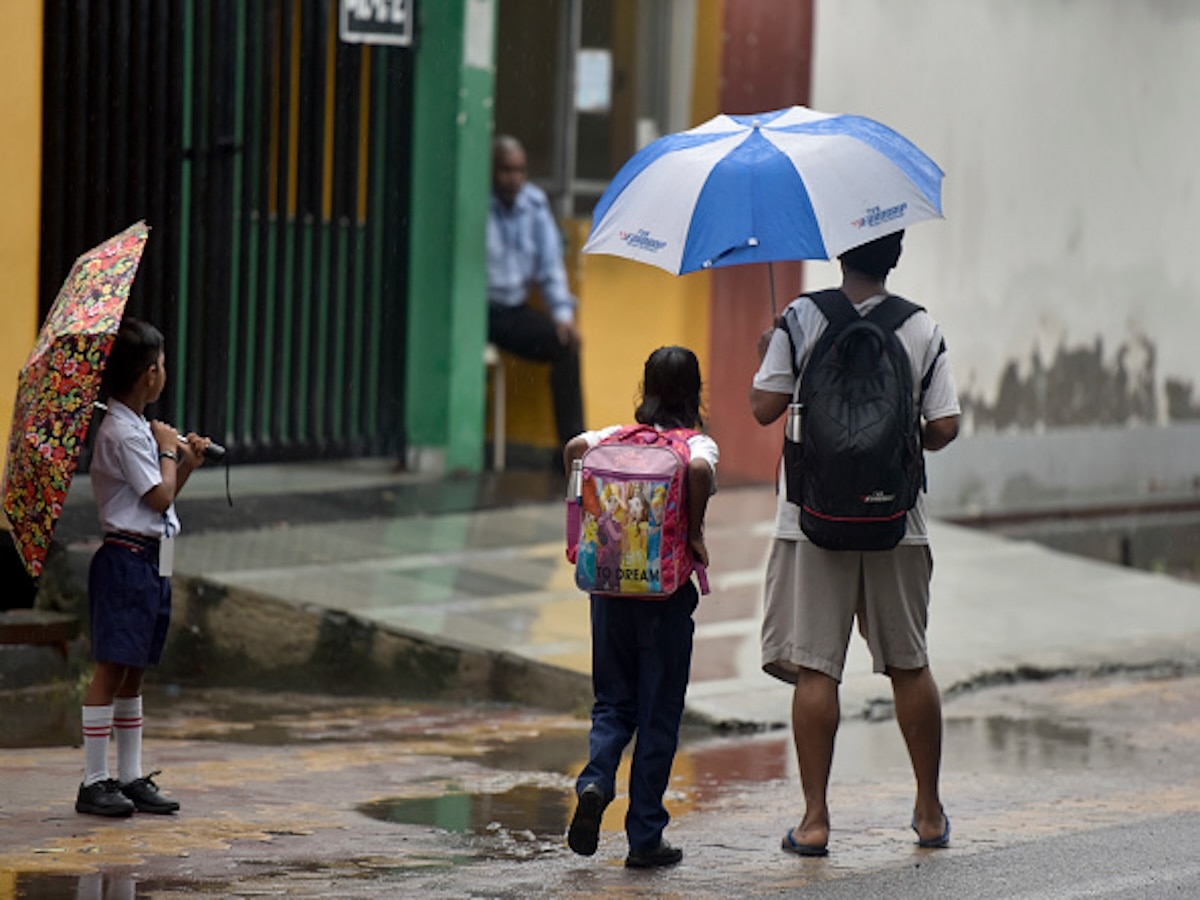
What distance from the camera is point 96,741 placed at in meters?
6.61

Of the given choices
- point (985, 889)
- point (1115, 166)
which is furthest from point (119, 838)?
point (1115, 166)

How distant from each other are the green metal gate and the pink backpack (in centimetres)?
482

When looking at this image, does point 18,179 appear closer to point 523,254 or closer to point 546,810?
point 523,254

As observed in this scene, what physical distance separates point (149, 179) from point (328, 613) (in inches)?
102

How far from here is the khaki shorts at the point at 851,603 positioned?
6391 millimetres

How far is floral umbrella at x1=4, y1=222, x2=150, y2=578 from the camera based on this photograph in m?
6.28

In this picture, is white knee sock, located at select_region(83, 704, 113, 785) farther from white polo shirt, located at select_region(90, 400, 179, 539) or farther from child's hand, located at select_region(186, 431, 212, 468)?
child's hand, located at select_region(186, 431, 212, 468)

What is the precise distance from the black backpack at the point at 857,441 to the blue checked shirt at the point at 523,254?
6357 millimetres

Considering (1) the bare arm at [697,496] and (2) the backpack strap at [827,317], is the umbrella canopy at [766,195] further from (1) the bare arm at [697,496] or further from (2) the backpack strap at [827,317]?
(1) the bare arm at [697,496]

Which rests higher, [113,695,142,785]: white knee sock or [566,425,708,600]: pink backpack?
[566,425,708,600]: pink backpack

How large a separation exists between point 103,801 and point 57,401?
1163 millimetres

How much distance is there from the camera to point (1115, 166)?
15.5 m

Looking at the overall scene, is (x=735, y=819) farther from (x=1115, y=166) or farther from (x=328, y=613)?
(x=1115, y=166)

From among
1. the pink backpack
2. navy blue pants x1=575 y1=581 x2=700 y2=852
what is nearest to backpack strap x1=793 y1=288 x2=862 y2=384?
the pink backpack
